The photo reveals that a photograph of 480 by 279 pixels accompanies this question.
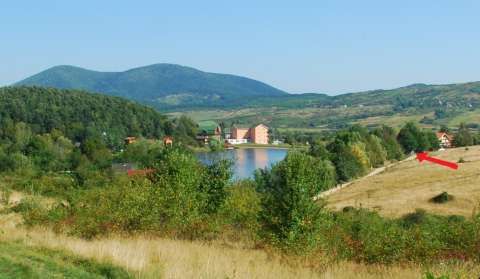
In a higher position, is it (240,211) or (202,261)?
(202,261)

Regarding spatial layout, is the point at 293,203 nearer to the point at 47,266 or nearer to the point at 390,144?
the point at 47,266

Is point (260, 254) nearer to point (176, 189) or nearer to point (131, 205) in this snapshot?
point (131, 205)

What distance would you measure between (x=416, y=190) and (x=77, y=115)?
374ft

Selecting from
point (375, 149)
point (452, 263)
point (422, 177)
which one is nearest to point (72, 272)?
point (452, 263)

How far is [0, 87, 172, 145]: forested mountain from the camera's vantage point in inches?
5719

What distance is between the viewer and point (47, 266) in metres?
10.8

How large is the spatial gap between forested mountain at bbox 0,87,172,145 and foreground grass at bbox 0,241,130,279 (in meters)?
126

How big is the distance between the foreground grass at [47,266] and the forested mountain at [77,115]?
414 ft

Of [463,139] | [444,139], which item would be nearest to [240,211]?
[463,139]

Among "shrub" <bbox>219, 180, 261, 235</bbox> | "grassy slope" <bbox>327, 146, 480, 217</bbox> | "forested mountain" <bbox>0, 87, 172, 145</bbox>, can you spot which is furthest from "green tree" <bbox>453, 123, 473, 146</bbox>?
"shrub" <bbox>219, 180, 261, 235</bbox>

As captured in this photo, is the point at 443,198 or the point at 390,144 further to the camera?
the point at 390,144

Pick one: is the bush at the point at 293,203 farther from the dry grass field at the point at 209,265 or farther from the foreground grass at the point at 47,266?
the foreground grass at the point at 47,266

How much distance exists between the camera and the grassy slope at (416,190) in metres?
56.5

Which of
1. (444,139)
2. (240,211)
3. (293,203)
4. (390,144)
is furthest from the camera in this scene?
(444,139)
